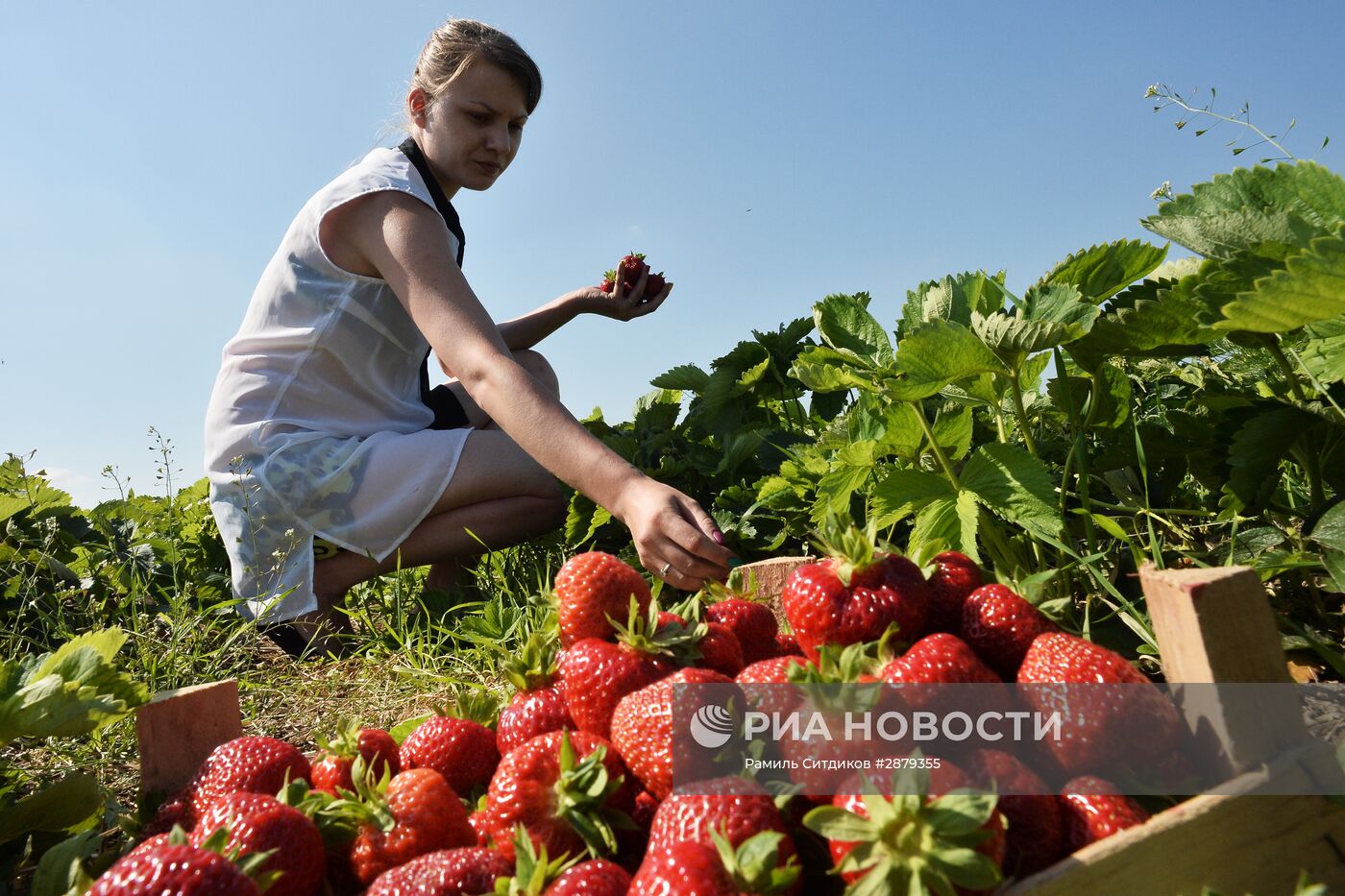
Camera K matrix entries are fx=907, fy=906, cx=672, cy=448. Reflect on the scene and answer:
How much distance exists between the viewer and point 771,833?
0.71 m

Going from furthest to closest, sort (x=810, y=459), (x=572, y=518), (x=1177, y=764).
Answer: (x=572, y=518) → (x=810, y=459) → (x=1177, y=764)

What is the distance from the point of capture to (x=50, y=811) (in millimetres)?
1188

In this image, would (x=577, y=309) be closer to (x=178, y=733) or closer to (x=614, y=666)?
(x=178, y=733)

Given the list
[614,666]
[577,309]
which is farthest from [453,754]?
[577,309]

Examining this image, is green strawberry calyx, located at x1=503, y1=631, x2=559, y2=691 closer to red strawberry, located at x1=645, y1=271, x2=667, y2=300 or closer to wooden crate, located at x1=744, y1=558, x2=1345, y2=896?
wooden crate, located at x1=744, y1=558, x2=1345, y2=896

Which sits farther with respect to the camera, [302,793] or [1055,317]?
[1055,317]

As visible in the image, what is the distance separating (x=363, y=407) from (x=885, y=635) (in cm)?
234

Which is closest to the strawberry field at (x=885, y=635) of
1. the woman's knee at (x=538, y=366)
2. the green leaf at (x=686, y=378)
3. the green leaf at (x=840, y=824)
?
the green leaf at (x=840, y=824)

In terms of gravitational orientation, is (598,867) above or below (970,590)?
below

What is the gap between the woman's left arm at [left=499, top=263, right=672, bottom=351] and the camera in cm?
346

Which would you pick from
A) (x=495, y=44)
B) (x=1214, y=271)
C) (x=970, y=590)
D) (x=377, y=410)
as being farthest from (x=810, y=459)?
(x=495, y=44)

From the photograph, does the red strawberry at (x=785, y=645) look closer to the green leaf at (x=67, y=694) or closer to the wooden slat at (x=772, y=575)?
the wooden slat at (x=772, y=575)

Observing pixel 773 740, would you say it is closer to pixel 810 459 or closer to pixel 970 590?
pixel 970 590

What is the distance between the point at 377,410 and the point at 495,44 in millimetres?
1233
